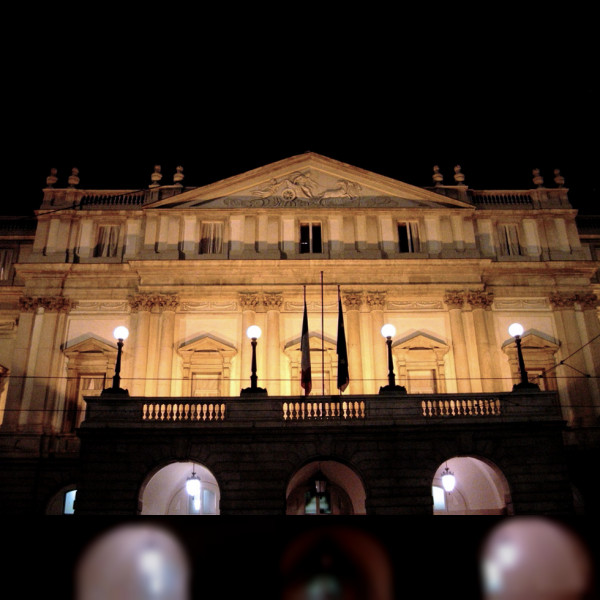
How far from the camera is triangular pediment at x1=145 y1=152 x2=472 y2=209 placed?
1320 inches

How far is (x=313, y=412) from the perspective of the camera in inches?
866

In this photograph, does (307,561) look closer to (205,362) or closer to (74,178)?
(205,362)

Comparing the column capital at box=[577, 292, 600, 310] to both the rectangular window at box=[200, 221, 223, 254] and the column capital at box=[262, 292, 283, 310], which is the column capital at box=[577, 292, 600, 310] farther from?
the rectangular window at box=[200, 221, 223, 254]

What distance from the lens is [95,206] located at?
34281mm

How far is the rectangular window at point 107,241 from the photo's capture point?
3347cm

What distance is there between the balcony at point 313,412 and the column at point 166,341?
7.21 m

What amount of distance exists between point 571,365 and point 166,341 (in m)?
19.4

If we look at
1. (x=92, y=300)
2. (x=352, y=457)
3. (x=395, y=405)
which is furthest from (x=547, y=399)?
(x=92, y=300)

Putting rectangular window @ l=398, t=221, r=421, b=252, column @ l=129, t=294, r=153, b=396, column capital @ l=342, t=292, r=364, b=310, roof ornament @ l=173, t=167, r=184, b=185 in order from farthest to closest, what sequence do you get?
roof ornament @ l=173, t=167, r=184, b=185
rectangular window @ l=398, t=221, r=421, b=252
column capital @ l=342, t=292, r=364, b=310
column @ l=129, t=294, r=153, b=396

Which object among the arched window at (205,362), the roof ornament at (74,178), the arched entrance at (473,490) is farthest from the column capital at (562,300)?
the roof ornament at (74,178)

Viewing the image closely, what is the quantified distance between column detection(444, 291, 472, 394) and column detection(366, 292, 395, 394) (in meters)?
3.30

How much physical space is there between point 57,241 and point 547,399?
24665 millimetres

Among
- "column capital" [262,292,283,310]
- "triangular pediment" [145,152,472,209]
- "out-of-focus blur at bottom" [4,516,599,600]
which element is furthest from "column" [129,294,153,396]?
"out-of-focus blur at bottom" [4,516,599,600]

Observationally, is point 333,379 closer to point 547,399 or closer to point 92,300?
point 547,399
